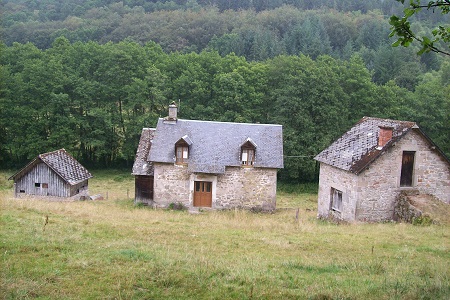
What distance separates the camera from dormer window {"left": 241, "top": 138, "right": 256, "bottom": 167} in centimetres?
2702

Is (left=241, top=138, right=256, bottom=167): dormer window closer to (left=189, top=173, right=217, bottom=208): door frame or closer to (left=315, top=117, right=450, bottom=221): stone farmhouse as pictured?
(left=189, top=173, right=217, bottom=208): door frame

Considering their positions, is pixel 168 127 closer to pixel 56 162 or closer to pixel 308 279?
pixel 56 162

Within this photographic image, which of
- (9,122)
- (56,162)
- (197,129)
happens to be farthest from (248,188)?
(9,122)

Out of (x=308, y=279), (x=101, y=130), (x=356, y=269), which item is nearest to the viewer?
(x=308, y=279)

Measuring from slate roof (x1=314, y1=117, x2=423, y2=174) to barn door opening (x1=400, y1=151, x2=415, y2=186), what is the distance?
47.4 inches

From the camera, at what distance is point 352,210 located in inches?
834

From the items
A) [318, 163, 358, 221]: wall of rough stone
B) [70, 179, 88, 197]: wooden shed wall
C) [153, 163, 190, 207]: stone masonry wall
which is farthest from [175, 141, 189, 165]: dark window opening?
[318, 163, 358, 221]: wall of rough stone

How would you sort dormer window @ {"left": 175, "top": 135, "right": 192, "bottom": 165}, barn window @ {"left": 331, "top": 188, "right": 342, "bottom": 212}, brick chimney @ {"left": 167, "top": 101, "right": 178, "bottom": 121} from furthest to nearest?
brick chimney @ {"left": 167, "top": 101, "right": 178, "bottom": 121} → dormer window @ {"left": 175, "top": 135, "right": 192, "bottom": 165} → barn window @ {"left": 331, "top": 188, "right": 342, "bottom": 212}

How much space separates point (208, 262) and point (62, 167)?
22.1 m

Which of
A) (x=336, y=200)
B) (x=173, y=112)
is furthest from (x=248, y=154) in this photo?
(x=336, y=200)

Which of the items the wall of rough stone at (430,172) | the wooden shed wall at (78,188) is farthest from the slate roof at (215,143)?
the wall of rough stone at (430,172)

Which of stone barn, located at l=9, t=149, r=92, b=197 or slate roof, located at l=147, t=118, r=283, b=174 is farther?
stone barn, located at l=9, t=149, r=92, b=197

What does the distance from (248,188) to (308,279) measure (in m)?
18.9

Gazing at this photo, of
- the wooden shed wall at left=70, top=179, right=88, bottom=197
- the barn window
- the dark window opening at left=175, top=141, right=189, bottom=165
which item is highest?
the dark window opening at left=175, top=141, right=189, bottom=165
